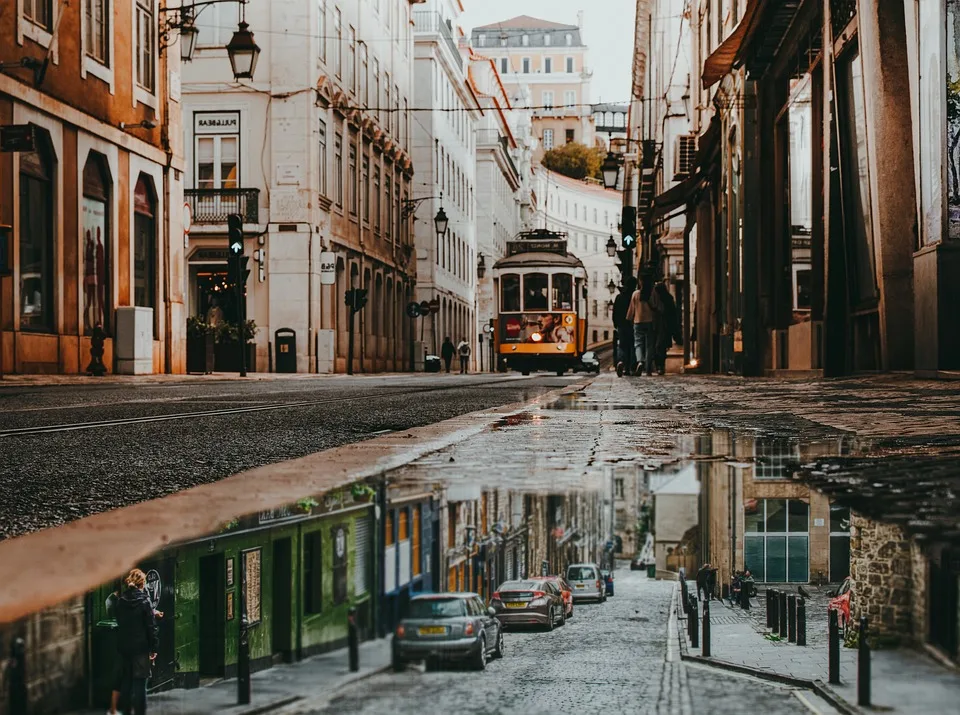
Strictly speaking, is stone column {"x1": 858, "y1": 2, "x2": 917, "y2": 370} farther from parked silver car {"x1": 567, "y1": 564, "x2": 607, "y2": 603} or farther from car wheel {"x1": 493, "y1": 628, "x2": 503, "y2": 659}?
car wheel {"x1": 493, "y1": 628, "x2": 503, "y2": 659}

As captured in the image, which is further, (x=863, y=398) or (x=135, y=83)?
(x=135, y=83)

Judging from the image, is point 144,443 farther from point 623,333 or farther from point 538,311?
point 538,311

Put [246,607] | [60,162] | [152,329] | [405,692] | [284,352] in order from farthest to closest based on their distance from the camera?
[284,352], [152,329], [60,162], [246,607], [405,692]

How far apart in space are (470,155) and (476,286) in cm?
848

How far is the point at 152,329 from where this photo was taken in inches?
1026

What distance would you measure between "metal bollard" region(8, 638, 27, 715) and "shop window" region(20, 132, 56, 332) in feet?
67.5

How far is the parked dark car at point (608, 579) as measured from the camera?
59.4 inches

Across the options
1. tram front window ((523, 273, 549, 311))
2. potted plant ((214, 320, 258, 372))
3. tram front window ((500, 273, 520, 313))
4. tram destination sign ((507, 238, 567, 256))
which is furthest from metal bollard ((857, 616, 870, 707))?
tram destination sign ((507, 238, 567, 256))

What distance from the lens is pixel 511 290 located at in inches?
1442

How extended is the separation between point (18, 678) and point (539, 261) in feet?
117

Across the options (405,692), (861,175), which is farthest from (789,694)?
(861,175)

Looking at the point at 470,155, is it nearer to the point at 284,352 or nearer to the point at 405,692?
the point at 284,352

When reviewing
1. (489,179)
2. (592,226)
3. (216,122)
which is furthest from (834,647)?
(592,226)

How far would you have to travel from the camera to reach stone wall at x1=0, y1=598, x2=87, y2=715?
1022mm
